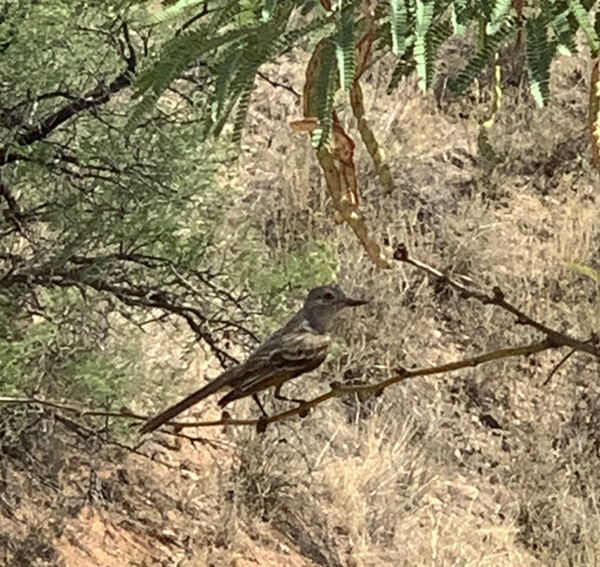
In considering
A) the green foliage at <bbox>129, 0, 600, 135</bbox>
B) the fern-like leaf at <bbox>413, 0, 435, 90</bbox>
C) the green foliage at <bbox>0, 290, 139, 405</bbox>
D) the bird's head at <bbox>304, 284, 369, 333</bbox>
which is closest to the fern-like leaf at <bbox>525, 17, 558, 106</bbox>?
the green foliage at <bbox>129, 0, 600, 135</bbox>

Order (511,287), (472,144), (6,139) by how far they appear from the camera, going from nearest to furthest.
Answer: (6,139) → (511,287) → (472,144)

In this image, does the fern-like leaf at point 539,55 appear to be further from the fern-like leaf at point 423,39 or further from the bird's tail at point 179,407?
the bird's tail at point 179,407

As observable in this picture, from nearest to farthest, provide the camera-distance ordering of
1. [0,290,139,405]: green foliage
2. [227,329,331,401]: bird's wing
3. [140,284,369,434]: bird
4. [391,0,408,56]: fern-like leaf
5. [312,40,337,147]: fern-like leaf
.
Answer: [312,40,337,147]: fern-like leaf → [391,0,408,56]: fern-like leaf → [140,284,369,434]: bird → [227,329,331,401]: bird's wing → [0,290,139,405]: green foliage

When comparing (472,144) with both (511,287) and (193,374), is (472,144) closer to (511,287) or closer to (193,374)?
(511,287)

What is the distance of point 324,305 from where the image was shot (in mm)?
2648

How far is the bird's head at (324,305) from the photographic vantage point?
8.39ft

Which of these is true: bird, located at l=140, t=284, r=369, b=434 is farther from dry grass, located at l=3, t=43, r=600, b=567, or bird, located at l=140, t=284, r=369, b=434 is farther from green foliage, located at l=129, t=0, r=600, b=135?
dry grass, located at l=3, t=43, r=600, b=567

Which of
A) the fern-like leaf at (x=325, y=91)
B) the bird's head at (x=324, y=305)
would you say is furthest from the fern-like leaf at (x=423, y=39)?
the bird's head at (x=324, y=305)

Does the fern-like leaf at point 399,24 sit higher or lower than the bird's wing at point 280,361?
higher

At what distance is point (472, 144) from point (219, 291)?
3.81 metres

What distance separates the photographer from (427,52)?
1815mm

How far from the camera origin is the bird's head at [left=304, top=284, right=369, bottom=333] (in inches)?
101

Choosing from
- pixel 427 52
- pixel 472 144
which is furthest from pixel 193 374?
pixel 427 52

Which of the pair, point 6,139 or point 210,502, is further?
point 210,502
